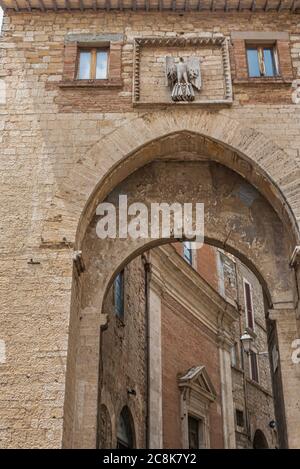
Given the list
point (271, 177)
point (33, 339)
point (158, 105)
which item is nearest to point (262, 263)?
point (271, 177)

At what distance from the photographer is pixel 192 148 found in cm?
846

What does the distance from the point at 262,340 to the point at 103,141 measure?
48.6 feet

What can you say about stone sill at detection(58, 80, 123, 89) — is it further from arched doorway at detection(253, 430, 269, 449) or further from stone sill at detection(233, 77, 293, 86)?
arched doorway at detection(253, 430, 269, 449)

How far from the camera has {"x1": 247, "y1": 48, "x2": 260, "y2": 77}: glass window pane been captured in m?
8.65

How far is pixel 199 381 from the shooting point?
14727 millimetres

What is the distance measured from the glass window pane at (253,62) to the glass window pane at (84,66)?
2.40m

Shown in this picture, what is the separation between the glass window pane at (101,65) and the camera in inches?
342

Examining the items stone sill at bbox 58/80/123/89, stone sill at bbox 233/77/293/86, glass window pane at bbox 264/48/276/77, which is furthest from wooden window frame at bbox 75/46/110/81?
glass window pane at bbox 264/48/276/77

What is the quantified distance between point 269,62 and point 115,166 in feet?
9.66

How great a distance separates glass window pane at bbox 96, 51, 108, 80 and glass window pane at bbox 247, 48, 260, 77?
2151 mm

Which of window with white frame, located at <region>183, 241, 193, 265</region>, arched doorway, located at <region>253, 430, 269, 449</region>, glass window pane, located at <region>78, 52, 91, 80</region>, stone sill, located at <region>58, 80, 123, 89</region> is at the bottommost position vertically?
arched doorway, located at <region>253, 430, 269, 449</region>

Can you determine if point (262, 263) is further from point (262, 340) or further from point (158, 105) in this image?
point (262, 340)

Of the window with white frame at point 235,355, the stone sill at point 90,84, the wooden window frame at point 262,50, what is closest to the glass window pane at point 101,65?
the stone sill at point 90,84

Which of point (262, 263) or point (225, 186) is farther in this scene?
point (225, 186)
